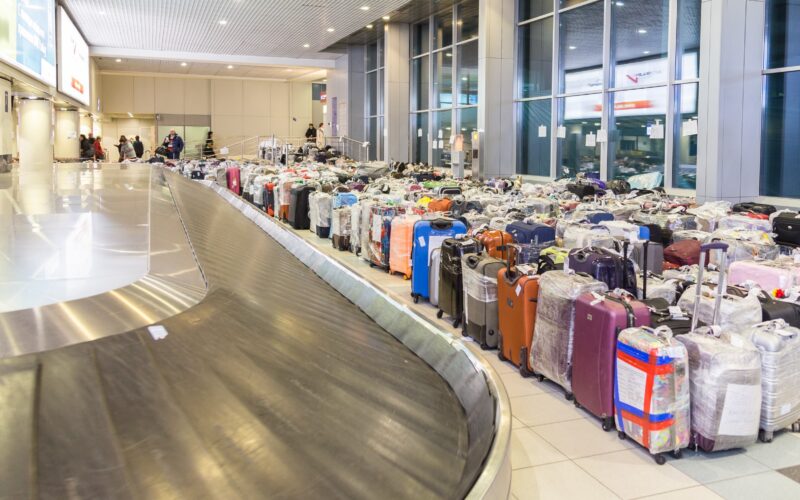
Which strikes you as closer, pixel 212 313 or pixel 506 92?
pixel 212 313

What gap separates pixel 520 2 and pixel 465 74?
332 centimetres

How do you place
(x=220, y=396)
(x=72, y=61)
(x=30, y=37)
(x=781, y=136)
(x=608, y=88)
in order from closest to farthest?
(x=220, y=396)
(x=781, y=136)
(x=30, y=37)
(x=608, y=88)
(x=72, y=61)

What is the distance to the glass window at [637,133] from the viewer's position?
1224 cm

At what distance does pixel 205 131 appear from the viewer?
38.9 m

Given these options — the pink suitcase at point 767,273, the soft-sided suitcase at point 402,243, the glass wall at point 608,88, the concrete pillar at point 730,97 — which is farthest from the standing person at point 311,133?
the pink suitcase at point 767,273

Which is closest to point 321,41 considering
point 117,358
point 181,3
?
point 181,3

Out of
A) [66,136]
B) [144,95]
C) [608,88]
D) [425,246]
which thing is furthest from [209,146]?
[425,246]

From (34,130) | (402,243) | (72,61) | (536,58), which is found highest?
(72,61)

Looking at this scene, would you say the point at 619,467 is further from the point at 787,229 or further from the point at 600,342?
the point at 787,229

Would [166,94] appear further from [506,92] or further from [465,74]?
[506,92]

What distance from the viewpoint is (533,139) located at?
54.6 feet

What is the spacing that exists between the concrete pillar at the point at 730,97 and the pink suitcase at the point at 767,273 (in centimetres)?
508

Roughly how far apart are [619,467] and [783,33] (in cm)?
891

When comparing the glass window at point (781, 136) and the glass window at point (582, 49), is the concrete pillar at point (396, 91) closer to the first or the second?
the glass window at point (582, 49)
